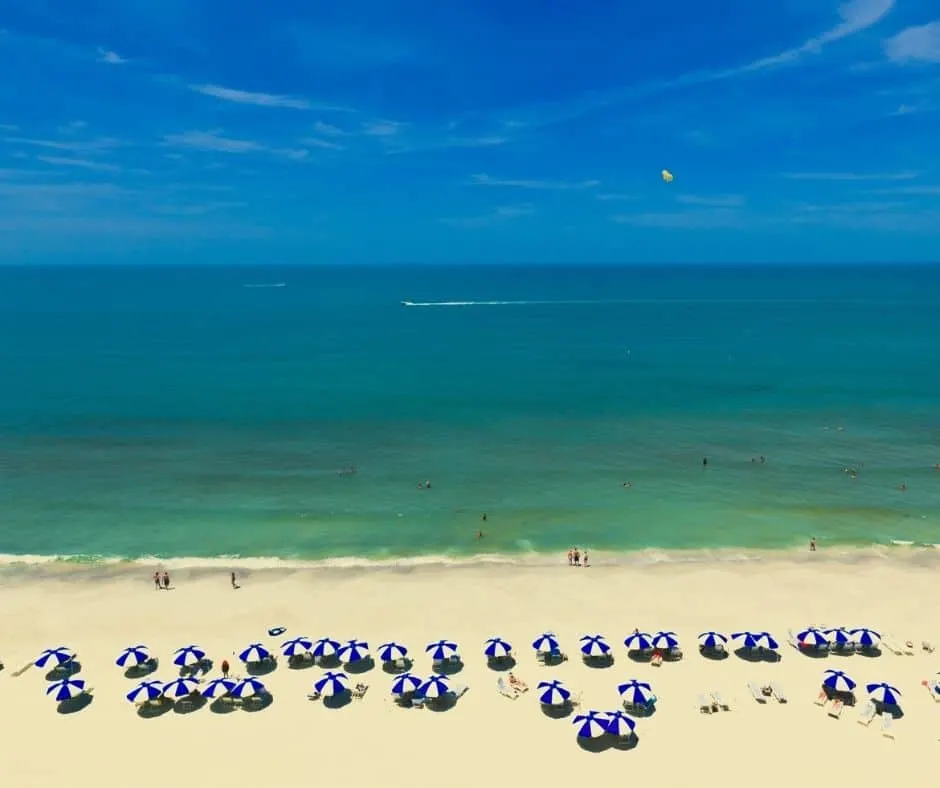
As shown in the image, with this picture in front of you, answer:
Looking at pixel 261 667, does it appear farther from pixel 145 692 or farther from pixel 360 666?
pixel 145 692

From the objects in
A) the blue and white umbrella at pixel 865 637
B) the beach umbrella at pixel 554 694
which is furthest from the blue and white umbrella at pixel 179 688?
the blue and white umbrella at pixel 865 637

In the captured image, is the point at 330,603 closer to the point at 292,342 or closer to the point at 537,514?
the point at 537,514

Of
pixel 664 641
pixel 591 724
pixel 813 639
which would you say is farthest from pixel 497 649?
pixel 813 639

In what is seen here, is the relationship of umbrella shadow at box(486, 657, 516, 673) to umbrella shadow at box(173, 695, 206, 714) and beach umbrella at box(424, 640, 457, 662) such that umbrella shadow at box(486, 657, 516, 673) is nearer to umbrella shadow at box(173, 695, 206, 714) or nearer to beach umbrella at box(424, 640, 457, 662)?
beach umbrella at box(424, 640, 457, 662)

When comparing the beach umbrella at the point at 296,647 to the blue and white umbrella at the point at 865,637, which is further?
the blue and white umbrella at the point at 865,637

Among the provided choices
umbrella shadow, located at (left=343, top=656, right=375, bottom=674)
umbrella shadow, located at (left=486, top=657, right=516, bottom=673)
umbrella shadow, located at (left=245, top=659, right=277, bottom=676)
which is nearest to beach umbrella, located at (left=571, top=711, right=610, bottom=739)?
umbrella shadow, located at (left=486, top=657, right=516, bottom=673)

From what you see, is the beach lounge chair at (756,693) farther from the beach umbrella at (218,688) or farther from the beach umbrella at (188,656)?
the beach umbrella at (188,656)

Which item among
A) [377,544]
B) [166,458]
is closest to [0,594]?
[377,544]
